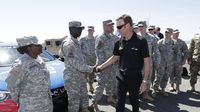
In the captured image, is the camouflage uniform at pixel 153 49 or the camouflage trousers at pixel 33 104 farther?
the camouflage uniform at pixel 153 49

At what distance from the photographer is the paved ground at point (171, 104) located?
24.9ft

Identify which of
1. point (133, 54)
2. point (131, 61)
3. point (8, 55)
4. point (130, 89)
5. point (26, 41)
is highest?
point (26, 41)

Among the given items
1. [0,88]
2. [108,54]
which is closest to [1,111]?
Answer: [0,88]

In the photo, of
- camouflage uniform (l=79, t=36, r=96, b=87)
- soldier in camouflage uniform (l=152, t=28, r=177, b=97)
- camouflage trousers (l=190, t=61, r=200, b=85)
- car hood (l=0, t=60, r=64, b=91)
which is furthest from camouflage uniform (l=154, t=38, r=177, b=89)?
car hood (l=0, t=60, r=64, b=91)

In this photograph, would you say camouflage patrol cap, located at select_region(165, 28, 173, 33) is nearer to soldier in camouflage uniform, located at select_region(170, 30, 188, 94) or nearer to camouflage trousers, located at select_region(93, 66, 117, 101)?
soldier in camouflage uniform, located at select_region(170, 30, 188, 94)

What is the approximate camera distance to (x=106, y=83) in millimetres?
7566

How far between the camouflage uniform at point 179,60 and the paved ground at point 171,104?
45 cm

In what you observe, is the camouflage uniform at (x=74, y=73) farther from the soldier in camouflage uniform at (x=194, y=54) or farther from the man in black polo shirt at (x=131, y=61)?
the soldier in camouflage uniform at (x=194, y=54)

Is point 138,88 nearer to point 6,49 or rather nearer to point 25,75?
point 25,75

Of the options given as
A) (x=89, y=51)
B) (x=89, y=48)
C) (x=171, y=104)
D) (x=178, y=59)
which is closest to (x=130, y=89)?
(x=171, y=104)

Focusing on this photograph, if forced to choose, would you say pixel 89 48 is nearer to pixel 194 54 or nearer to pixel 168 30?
pixel 168 30

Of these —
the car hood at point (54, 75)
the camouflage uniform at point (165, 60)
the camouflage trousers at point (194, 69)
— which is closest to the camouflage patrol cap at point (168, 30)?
the camouflage uniform at point (165, 60)

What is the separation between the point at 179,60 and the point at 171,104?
5.24ft

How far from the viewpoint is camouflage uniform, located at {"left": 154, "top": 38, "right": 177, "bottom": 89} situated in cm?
887
